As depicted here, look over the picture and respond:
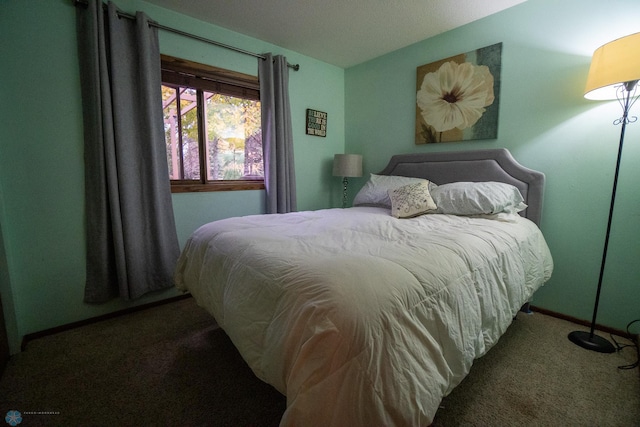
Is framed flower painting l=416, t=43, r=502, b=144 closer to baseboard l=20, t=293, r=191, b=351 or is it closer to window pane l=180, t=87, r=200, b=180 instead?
window pane l=180, t=87, r=200, b=180

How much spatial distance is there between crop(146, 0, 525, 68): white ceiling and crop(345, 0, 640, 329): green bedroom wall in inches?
10.8

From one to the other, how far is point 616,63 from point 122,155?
3.13 meters

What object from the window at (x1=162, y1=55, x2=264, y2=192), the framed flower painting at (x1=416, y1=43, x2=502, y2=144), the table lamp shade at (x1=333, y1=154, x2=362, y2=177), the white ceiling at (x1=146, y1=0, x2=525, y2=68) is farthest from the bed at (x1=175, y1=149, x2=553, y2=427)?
the white ceiling at (x1=146, y1=0, x2=525, y2=68)

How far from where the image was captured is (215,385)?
1426 millimetres

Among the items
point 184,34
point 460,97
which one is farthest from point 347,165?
point 184,34

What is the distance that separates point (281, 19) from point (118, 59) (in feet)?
4.34

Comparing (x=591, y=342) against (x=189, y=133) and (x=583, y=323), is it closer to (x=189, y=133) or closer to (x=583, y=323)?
(x=583, y=323)

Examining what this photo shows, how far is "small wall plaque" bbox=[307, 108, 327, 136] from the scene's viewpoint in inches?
127

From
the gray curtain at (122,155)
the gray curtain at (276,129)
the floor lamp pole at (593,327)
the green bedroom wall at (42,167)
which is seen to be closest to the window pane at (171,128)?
the gray curtain at (122,155)

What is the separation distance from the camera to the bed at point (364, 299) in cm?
73

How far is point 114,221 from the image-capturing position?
2.03 meters

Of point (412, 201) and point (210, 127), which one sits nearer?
point (412, 201)

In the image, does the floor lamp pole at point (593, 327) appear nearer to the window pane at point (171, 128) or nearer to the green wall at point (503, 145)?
the green wall at point (503, 145)

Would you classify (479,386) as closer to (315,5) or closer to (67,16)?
(315,5)
